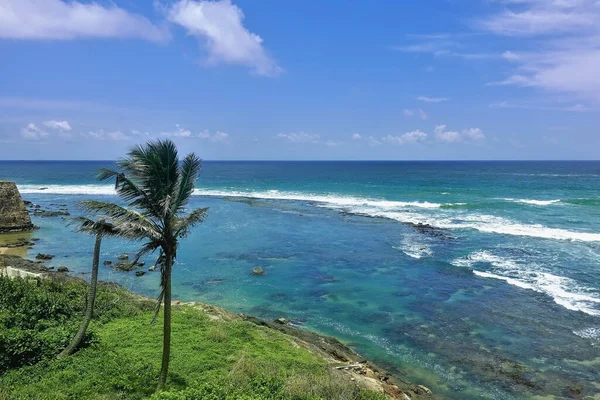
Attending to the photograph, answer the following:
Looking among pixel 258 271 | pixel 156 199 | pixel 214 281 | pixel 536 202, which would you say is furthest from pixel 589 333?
pixel 536 202

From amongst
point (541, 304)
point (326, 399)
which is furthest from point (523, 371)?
point (326, 399)

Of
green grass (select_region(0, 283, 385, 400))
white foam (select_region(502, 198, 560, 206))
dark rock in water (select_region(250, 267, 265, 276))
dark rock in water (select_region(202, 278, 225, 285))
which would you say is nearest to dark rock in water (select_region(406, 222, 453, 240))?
dark rock in water (select_region(250, 267, 265, 276))

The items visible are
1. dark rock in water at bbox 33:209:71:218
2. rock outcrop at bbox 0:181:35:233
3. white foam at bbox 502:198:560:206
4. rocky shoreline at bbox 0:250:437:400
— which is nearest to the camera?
rocky shoreline at bbox 0:250:437:400

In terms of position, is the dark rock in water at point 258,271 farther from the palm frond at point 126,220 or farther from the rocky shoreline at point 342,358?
the palm frond at point 126,220

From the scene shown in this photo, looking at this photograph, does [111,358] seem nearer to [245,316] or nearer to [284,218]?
[245,316]

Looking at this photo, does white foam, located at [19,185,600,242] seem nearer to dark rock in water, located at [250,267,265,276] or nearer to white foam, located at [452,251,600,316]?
white foam, located at [452,251,600,316]

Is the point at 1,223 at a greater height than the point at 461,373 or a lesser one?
greater

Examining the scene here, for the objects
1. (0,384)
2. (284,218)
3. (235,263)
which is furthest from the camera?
(284,218)

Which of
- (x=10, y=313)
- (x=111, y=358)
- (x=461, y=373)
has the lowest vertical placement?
(x=461, y=373)
